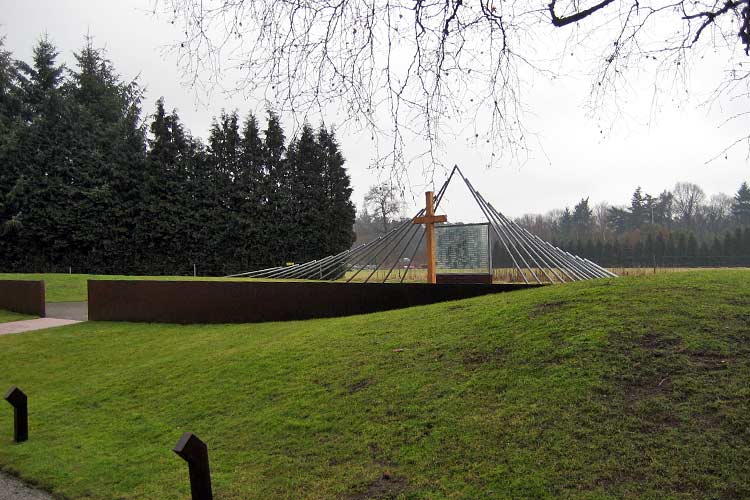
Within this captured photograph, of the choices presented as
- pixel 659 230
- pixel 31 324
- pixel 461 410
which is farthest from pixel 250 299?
pixel 659 230

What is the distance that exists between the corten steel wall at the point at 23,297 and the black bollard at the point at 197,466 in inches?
523

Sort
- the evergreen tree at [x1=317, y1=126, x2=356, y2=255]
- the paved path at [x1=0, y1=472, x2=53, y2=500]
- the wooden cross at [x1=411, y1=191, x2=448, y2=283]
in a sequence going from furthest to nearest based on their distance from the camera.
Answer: the evergreen tree at [x1=317, y1=126, x2=356, y2=255] → the wooden cross at [x1=411, y1=191, x2=448, y2=283] → the paved path at [x1=0, y1=472, x2=53, y2=500]

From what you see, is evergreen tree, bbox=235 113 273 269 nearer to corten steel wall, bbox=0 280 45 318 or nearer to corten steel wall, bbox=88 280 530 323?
corten steel wall, bbox=0 280 45 318

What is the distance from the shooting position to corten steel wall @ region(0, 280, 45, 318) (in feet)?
46.4

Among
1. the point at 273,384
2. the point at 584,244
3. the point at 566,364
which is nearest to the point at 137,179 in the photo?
the point at 273,384

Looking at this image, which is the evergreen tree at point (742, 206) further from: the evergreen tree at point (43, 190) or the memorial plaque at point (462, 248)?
the evergreen tree at point (43, 190)

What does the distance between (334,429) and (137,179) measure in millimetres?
27635

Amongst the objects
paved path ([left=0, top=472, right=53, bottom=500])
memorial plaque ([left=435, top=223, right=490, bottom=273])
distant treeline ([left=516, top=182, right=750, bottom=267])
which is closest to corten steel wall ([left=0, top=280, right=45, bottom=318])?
memorial plaque ([left=435, top=223, right=490, bottom=273])

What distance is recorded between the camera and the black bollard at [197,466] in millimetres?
3068

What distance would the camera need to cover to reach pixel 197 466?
3.12 meters

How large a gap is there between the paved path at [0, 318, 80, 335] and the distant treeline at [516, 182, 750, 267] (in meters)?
19.9

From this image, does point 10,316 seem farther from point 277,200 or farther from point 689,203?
point 689,203

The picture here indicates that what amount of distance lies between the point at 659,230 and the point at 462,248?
37.7m

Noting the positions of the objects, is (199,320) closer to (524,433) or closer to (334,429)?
(334,429)
